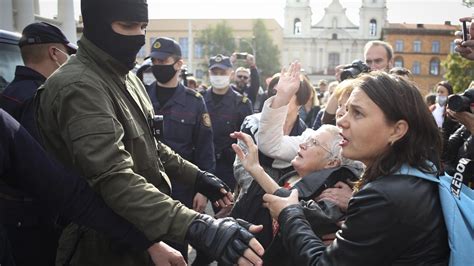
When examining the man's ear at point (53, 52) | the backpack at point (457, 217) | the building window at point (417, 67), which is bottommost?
the building window at point (417, 67)

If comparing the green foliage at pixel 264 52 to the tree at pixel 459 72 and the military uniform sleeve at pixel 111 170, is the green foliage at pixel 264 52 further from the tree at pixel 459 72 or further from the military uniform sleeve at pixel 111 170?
the military uniform sleeve at pixel 111 170

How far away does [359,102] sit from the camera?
203cm

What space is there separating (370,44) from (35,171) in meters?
3.74

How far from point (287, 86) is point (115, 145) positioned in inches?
55.8

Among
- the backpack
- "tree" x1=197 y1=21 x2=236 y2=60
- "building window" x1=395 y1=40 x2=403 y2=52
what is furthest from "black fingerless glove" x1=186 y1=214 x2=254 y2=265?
"building window" x1=395 y1=40 x2=403 y2=52

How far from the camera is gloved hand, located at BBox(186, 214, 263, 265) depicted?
1905 mm

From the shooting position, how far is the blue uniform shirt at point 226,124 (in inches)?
223

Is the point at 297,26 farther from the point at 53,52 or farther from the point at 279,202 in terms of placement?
the point at 279,202

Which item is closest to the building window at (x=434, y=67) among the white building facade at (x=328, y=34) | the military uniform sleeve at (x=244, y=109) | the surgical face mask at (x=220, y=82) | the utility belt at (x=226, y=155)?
the white building facade at (x=328, y=34)

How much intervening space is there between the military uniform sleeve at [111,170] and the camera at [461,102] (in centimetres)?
186

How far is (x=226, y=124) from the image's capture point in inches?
231

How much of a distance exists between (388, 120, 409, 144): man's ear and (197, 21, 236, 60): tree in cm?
6069

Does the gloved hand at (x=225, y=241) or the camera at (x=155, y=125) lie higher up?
the camera at (x=155, y=125)

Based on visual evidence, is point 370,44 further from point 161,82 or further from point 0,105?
point 0,105
